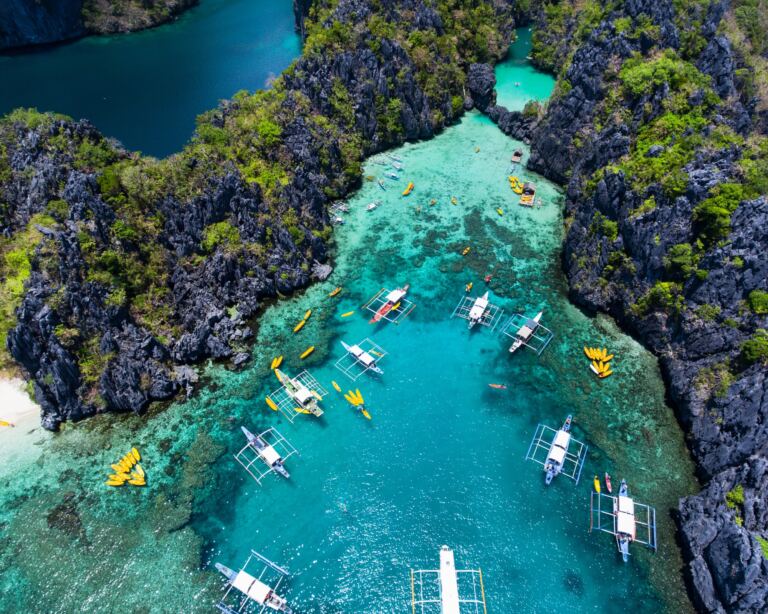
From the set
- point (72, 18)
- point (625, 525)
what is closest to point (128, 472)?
point (625, 525)

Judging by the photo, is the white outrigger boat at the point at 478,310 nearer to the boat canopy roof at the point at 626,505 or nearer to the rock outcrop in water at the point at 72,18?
the boat canopy roof at the point at 626,505

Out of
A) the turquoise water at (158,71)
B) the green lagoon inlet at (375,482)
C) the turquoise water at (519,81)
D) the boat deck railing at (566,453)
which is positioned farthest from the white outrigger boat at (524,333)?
the turquoise water at (158,71)

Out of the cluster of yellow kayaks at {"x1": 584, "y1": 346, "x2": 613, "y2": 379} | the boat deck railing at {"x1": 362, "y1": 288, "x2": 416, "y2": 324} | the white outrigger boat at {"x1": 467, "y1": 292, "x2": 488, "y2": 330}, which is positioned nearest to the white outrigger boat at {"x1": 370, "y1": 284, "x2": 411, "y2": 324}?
the boat deck railing at {"x1": 362, "y1": 288, "x2": 416, "y2": 324}

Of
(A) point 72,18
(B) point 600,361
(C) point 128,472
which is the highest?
(A) point 72,18

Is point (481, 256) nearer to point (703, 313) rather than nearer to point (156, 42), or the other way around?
point (703, 313)

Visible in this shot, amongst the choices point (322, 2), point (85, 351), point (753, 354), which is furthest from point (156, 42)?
point (753, 354)

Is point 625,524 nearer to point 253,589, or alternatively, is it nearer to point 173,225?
point 253,589
